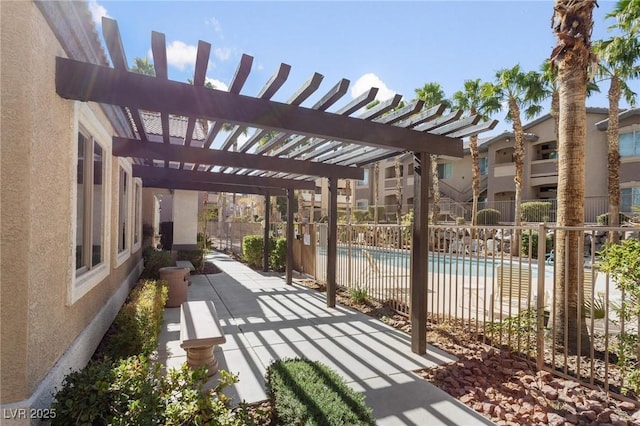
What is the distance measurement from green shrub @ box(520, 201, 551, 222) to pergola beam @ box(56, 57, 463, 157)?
20.9 m

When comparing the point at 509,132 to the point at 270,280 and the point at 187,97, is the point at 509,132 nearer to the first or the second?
the point at 270,280

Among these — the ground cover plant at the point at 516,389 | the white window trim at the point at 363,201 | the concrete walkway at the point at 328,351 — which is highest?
the white window trim at the point at 363,201

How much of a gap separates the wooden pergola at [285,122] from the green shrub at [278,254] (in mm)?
4914

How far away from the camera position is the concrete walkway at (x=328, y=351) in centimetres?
364

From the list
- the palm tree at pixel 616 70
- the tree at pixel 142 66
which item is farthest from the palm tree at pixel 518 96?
the tree at pixel 142 66

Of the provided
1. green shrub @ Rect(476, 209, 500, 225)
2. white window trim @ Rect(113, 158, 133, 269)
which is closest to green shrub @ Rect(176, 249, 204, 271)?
white window trim @ Rect(113, 158, 133, 269)

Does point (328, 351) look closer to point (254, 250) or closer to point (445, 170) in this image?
point (254, 250)

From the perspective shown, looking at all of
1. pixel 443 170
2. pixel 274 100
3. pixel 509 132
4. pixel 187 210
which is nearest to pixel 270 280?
pixel 187 210

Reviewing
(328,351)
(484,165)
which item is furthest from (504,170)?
(328,351)

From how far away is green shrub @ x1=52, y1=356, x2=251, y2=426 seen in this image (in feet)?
7.64

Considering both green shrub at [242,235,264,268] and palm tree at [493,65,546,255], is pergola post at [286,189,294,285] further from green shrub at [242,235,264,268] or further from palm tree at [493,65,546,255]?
palm tree at [493,65,546,255]

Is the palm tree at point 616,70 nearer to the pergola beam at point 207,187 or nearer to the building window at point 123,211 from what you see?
the pergola beam at point 207,187

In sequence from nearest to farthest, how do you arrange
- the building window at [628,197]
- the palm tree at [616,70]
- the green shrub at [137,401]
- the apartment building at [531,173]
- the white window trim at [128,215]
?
the green shrub at [137,401] → the white window trim at [128,215] → the palm tree at [616,70] → the building window at [628,197] → the apartment building at [531,173]

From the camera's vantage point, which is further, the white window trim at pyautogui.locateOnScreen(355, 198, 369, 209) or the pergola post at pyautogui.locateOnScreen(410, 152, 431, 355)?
the white window trim at pyautogui.locateOnScreen(355, 198, 369, 209)
